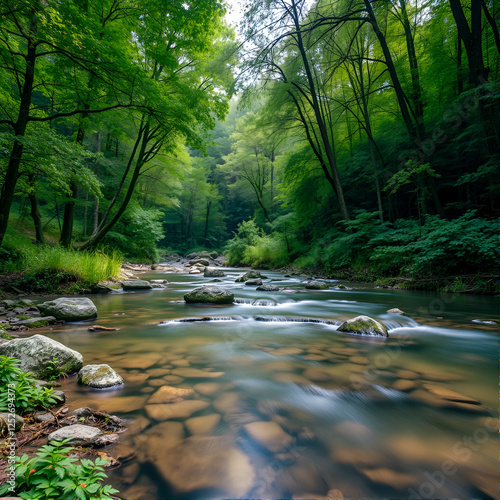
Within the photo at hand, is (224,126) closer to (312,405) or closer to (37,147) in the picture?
(37,147)

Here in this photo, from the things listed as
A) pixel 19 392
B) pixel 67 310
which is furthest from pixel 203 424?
pixel 67 310

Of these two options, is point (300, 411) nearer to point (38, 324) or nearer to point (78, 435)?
point (78, 435)

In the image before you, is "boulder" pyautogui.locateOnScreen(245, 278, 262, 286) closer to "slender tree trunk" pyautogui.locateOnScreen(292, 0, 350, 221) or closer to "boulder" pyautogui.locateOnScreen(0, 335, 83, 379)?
"slender tree trunk" pyautogui.locateOnScreen(292, 0, 350, 221)

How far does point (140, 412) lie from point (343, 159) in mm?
15780

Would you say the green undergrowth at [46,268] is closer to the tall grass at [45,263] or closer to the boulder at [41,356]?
the tall grass at [45,263]

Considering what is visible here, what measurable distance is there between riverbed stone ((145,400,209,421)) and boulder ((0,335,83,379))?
939 mm

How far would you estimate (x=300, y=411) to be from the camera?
1.73m

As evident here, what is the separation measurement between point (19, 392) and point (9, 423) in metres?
0.25

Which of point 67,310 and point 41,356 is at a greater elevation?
point 41,356

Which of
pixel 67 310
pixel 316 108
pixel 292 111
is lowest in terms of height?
pixel 67 310

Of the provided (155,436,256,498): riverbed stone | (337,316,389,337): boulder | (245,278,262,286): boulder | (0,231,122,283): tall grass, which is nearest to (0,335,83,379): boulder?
(155,436,256,498): riverbed stone

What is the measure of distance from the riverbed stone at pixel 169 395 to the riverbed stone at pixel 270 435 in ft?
1.89

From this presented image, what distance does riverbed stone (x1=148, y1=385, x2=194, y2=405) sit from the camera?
5.84ft

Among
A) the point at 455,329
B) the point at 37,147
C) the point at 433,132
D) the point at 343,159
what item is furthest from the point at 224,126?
the point at 455,329
